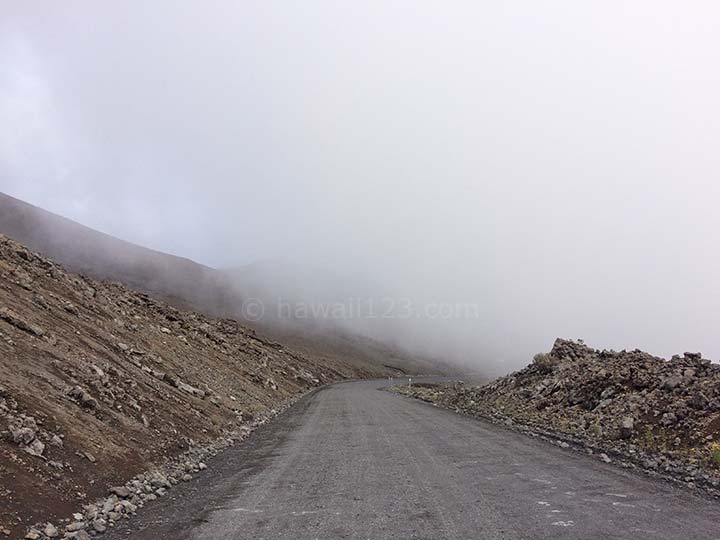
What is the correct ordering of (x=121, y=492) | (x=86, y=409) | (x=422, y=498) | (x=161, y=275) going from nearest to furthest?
(x=121, y=492)
(x=422, y=498)
(x=86, y=409)
(x=161, y=275)

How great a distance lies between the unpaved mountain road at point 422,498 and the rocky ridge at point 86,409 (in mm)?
1027

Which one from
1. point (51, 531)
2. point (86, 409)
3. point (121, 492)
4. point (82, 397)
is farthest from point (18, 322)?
point (51, 531)

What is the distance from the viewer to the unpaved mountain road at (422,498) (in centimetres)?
771

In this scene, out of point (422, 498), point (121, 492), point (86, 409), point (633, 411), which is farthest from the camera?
point (633, 411)

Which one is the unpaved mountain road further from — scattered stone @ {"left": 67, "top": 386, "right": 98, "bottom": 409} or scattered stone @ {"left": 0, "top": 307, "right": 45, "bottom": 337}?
scattered stone @ {"left": 0, "top": 307, "right": 45, "bottom": 337}

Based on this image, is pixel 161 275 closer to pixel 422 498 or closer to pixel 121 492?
pixel 121 492

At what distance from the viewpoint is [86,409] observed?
484 inches

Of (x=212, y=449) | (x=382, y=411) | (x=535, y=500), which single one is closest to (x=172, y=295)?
(x=382, y=411)

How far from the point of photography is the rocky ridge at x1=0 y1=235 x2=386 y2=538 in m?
8.27

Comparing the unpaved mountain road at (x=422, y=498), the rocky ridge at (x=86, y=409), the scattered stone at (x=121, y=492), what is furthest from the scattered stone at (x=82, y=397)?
the scattered stone at (x=121, y=492)

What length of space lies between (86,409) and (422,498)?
8.55m

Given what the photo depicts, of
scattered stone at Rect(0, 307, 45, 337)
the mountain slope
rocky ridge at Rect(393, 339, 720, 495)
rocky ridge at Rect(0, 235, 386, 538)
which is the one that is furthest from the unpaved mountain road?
the mountain slope

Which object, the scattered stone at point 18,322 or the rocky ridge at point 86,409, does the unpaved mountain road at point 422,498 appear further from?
the scattered stone at point 18,322

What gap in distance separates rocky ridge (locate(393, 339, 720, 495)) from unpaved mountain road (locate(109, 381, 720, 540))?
1445mm
